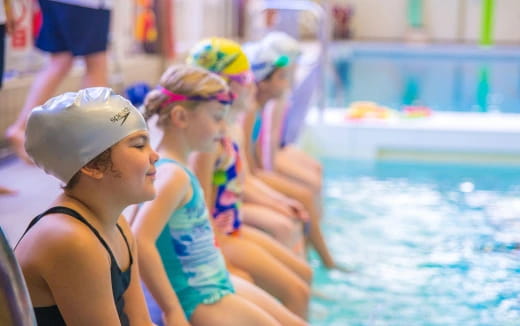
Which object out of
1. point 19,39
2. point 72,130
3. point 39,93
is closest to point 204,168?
point 72,130

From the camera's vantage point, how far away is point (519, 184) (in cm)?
735

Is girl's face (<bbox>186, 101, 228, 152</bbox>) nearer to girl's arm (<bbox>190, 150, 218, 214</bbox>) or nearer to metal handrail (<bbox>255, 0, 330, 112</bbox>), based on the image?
girl's arm (<bbox>190, 150, 218, 214</bbox>)

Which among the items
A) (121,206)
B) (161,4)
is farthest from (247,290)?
(161,4)

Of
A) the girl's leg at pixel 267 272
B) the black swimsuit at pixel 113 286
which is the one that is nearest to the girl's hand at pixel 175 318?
the black swimsuit at pixel 113 286

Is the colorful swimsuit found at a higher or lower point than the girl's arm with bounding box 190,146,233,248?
lower

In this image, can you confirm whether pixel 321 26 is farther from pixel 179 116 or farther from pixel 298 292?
pixel 179 116

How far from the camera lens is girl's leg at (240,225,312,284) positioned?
365 cm

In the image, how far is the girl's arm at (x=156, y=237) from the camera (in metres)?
2.46

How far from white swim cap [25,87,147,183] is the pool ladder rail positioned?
0.58m

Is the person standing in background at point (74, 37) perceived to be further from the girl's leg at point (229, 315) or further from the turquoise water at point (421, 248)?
the girl's leg at point (229, 315)

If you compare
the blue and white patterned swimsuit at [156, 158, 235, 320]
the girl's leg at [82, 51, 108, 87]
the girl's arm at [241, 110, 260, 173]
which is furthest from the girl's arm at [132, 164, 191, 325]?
the girl's leg at [82, 51, 108, 87]

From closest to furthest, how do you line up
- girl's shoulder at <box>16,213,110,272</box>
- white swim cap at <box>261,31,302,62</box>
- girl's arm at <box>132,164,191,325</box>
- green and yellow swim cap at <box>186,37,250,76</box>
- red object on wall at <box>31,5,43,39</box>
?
girl's shoulder at <box>16,213,110,272</box> < girl's arm at <box>132,164,191,325</box> < green and yellow swim cap at <box>186,37,250,76</box> < white swim cap at <box>261,31,302,62</box> < red object on wall at <box>31,5,43,39</box>

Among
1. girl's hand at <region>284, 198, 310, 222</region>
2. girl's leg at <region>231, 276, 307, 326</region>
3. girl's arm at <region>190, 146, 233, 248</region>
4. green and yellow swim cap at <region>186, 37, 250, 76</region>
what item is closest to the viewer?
girl's leg at <region>231, 276, 307, 326</region>

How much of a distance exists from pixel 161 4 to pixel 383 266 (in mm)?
5558
